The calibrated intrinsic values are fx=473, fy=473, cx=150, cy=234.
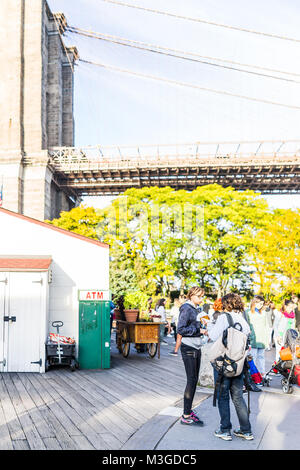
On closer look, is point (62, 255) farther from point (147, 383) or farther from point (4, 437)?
point (4, 437)

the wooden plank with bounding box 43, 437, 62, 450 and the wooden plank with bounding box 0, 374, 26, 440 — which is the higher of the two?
the wooden plank with bounding box 0, 374, 26, 440

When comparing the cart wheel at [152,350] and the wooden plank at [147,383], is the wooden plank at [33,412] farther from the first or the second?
the cart wheel at [152,350]

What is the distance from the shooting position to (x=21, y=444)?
5637 millimetres

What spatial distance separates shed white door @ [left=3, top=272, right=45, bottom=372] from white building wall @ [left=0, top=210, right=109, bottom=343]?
72 cm

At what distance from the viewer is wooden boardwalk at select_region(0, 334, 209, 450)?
594 cm

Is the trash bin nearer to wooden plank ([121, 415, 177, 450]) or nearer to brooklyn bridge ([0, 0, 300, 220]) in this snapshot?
wooden plank ([121, 415, 177, 450])

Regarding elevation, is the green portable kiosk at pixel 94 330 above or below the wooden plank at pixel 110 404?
above

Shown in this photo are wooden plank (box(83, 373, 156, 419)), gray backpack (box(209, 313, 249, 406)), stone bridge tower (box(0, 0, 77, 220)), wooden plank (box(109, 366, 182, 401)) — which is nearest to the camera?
gray backpack (box(209, 313, 249, 406))

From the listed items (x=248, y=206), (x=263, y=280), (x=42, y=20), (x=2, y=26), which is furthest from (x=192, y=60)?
(x=263, y=280)

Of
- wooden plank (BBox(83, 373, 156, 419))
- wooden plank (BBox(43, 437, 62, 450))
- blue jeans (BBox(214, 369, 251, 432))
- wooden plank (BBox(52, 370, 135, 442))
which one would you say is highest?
blue jeans (BBox(214, 369, 251, 432))

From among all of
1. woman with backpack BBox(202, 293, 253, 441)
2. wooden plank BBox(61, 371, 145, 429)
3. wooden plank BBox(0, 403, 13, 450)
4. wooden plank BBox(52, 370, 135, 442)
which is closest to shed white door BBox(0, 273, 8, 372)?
wooden plank BBox(61, 371, 145, 429)

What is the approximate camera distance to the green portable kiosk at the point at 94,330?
38.3ft

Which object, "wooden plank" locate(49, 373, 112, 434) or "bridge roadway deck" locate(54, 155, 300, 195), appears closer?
"wooden plank" locate(49, 373, 112, 434)

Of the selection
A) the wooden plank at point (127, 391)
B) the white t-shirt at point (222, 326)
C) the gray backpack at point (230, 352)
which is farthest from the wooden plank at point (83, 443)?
the white t-shirt at point (222, 326)
